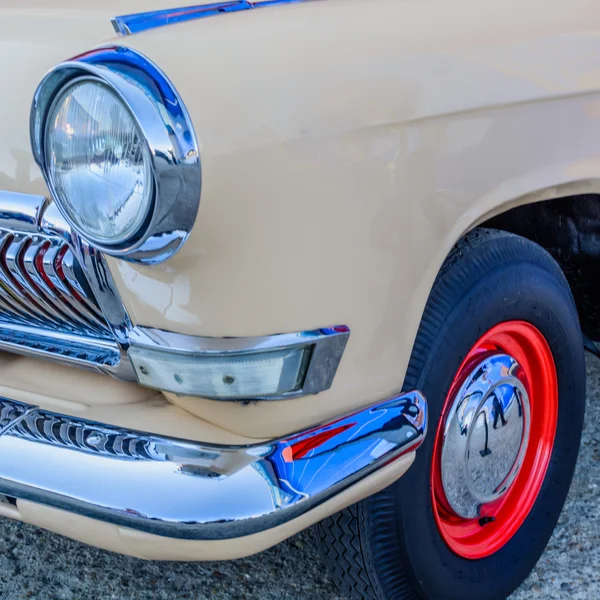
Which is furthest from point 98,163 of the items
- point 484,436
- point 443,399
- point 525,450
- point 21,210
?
point 525,450

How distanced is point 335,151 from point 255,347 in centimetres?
31

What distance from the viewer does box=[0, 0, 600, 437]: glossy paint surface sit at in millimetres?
1187

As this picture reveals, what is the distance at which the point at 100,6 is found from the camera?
1.53m

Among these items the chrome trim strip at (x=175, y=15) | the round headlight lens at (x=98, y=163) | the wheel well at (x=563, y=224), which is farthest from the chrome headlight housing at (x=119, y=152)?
the wheel well at (x=563, y=224)

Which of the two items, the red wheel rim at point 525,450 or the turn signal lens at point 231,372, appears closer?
the turn signal lens at point 231,372

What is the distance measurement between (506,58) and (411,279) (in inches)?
16.7

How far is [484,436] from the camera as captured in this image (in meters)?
1.65

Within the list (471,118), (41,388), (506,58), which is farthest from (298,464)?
(506,58)

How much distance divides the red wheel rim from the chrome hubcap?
0.02 m

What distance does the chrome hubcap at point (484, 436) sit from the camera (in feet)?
5.27

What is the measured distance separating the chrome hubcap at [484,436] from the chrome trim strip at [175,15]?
794 mm

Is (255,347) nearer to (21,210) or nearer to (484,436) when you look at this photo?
(21,210)

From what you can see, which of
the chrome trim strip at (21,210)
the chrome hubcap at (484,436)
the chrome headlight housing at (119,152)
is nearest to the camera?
the chrome headlight housing at (119,152)

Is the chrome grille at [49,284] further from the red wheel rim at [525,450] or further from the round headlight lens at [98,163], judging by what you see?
the red wheel rim at [525,450]
